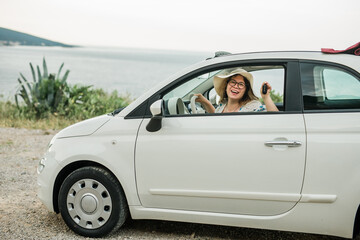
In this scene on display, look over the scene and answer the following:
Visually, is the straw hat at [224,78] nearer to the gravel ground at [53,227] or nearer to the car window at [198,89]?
the car window at [198,89]

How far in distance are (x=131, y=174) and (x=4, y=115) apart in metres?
9.32

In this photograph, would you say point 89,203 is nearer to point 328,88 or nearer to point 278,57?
point 278,57

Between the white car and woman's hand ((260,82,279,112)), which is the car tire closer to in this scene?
the white car

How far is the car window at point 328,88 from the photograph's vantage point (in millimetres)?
3373

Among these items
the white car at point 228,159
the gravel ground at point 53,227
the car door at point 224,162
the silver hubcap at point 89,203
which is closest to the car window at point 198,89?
the white car at point 228,159

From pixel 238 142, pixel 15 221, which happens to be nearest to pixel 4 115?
pixel 15 221

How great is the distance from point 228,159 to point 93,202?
1295mm

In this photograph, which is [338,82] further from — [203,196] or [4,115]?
[4,115]

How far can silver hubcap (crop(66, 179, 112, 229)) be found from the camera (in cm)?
387

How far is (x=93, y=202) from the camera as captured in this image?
3875 mm

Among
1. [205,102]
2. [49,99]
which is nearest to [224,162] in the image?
[205,102]

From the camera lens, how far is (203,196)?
11.8ft

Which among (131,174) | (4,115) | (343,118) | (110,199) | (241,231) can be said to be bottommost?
(4,115)

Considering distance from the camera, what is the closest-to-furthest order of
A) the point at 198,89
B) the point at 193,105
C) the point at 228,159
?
1. the point at 228,159
2. the point at 193,105
3. the point at 198,89
